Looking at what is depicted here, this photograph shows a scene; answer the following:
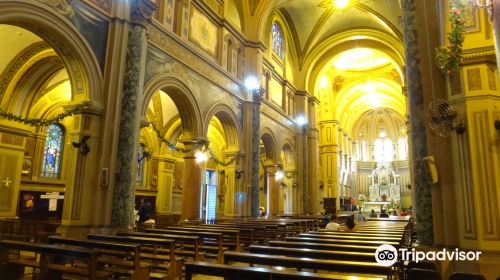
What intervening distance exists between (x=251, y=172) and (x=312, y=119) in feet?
34.7

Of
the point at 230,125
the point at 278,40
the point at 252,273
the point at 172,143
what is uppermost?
the point at 278,40

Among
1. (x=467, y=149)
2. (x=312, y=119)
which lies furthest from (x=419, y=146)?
(x=312, y=119)

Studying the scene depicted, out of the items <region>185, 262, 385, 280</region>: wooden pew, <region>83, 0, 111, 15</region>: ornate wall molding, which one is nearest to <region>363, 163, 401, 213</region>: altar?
<region>83, 0, 111, 15</region>: ornate wall molding

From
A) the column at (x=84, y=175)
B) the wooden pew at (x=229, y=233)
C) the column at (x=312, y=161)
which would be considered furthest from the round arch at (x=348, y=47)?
the column at (x=84, y=175)

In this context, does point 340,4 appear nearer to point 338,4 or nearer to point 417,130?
point 338,4

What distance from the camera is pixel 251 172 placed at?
16141 mm

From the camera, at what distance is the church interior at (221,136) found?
221 inches

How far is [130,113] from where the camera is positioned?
9.34m

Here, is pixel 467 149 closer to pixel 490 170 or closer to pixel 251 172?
pixel 490 170

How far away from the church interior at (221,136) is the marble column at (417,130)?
0.11 ft

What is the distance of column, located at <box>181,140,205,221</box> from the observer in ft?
42.9

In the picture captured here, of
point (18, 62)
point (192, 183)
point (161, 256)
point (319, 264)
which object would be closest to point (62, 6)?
point (18, 62)

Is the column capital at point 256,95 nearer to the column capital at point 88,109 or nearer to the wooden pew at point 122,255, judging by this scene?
the column capital at point 88,109

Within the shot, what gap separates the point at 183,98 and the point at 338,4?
521 inches
